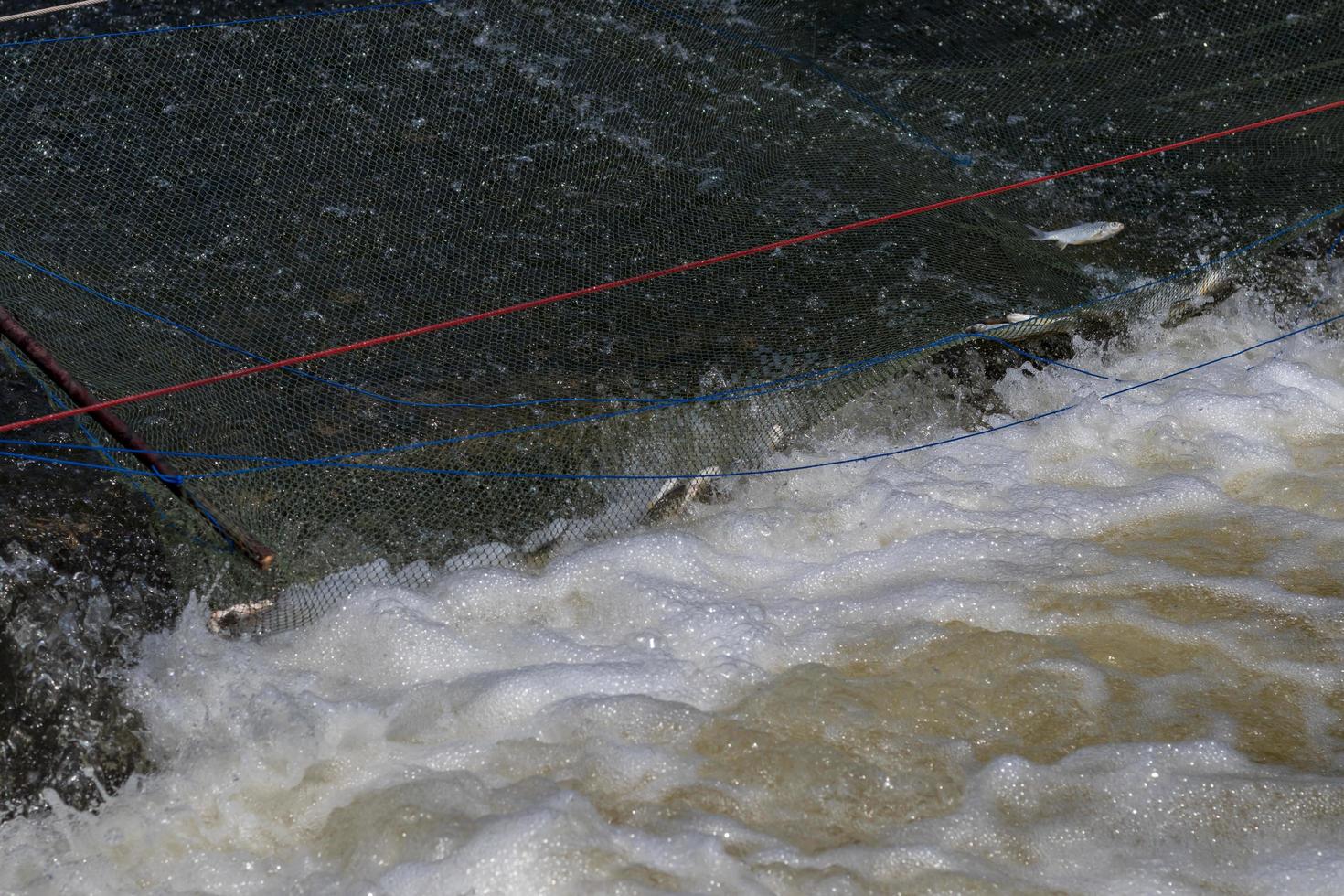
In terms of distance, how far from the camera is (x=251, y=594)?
2912 mm

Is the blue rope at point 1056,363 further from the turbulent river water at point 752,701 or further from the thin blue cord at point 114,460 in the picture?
the thin blue cord at point 114,460

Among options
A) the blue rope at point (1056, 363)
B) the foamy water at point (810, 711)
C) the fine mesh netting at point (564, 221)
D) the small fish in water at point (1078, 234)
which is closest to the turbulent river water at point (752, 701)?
the foamy water at point (810, 711)

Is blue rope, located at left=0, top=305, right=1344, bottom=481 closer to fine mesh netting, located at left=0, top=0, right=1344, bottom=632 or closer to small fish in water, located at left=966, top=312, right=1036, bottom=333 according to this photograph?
fine mesh netting, located at left=0, top=0, right=1344, bottom=632

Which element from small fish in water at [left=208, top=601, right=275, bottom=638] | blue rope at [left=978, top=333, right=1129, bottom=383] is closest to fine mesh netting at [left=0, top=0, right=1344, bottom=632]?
small fish in water at [left=208, top=601, right=275, bottom=638]

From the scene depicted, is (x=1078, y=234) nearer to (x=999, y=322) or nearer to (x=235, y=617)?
(x=999, y=322)

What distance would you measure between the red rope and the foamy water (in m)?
0.54

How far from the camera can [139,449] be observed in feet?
9.39

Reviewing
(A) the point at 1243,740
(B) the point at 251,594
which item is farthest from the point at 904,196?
(B) the point at 251,594

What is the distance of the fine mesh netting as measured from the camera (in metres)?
3.10

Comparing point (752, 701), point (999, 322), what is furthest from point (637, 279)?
point (752, 701)

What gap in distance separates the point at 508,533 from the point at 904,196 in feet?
5.53

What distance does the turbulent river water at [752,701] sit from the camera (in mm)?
2414

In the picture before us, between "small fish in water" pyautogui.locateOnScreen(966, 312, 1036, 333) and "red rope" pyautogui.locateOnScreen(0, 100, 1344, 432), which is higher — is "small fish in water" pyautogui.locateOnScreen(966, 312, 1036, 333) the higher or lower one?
the lower one

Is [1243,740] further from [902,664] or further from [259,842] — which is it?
[259,842]
